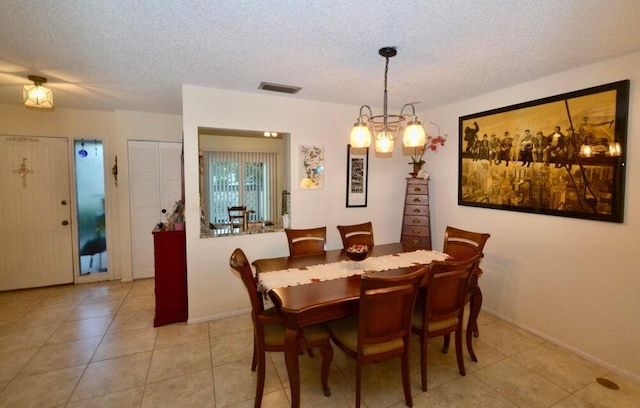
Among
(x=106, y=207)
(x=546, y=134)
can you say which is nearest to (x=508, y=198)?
(x=546, y=134)

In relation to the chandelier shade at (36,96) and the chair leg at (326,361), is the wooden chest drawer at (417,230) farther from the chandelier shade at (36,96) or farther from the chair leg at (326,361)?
the chandelier shade at (36,96)

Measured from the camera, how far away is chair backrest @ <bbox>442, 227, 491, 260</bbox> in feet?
8.77

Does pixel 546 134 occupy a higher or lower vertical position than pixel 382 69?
lower

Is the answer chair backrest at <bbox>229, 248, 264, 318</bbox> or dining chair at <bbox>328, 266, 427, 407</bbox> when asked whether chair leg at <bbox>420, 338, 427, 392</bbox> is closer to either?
dining chair at <bbox>328, 266, 427, 407</bbox>

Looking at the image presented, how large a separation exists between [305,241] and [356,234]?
59 cm

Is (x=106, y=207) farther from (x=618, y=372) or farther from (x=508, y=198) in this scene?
(x=618, y=372)

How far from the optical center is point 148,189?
4250 mm

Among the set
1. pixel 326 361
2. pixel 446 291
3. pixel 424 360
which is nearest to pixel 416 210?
pixel 446 291

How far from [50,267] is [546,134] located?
6059mm

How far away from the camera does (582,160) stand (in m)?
2.42

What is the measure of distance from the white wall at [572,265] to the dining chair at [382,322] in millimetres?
1698

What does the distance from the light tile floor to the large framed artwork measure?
127cm

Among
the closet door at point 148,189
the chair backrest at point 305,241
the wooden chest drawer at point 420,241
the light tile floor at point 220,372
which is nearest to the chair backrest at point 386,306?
the light tile floor at point 220,372

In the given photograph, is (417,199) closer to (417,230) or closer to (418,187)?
(418,187)
